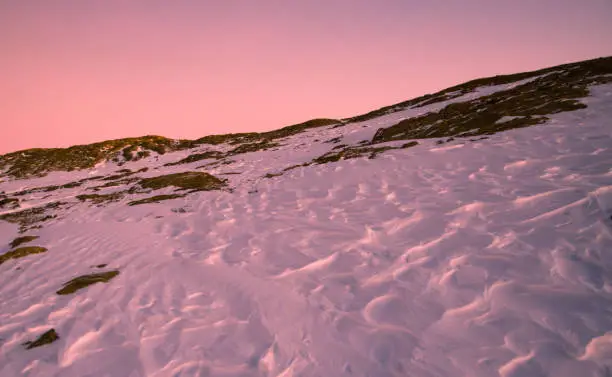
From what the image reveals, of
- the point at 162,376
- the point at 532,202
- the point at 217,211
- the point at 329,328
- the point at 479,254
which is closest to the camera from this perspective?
the point at 162,376

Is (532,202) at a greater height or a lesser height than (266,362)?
greater

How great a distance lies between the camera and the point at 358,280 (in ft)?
19.3

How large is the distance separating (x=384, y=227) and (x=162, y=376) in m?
5.34

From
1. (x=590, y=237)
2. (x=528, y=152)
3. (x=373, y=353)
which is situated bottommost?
(x=373, y=353)

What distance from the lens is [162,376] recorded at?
429 cm

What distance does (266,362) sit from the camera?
171 inches

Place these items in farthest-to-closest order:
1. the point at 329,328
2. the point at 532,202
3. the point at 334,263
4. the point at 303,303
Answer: the point at 532,202 < the point at 334,263 < the point at 303,303 < the point at 329,328

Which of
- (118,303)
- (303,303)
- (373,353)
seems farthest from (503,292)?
(118,303)

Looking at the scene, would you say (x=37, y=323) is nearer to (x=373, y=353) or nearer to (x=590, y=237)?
(x=373, y=353)

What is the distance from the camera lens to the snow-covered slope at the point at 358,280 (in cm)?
427

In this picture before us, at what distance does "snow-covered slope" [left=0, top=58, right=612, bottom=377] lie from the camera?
4266mm

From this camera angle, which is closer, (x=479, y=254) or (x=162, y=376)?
(x=162, y=376)

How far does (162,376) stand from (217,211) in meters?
7.81

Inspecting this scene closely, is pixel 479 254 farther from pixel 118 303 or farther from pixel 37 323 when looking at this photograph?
pixel 37 323
